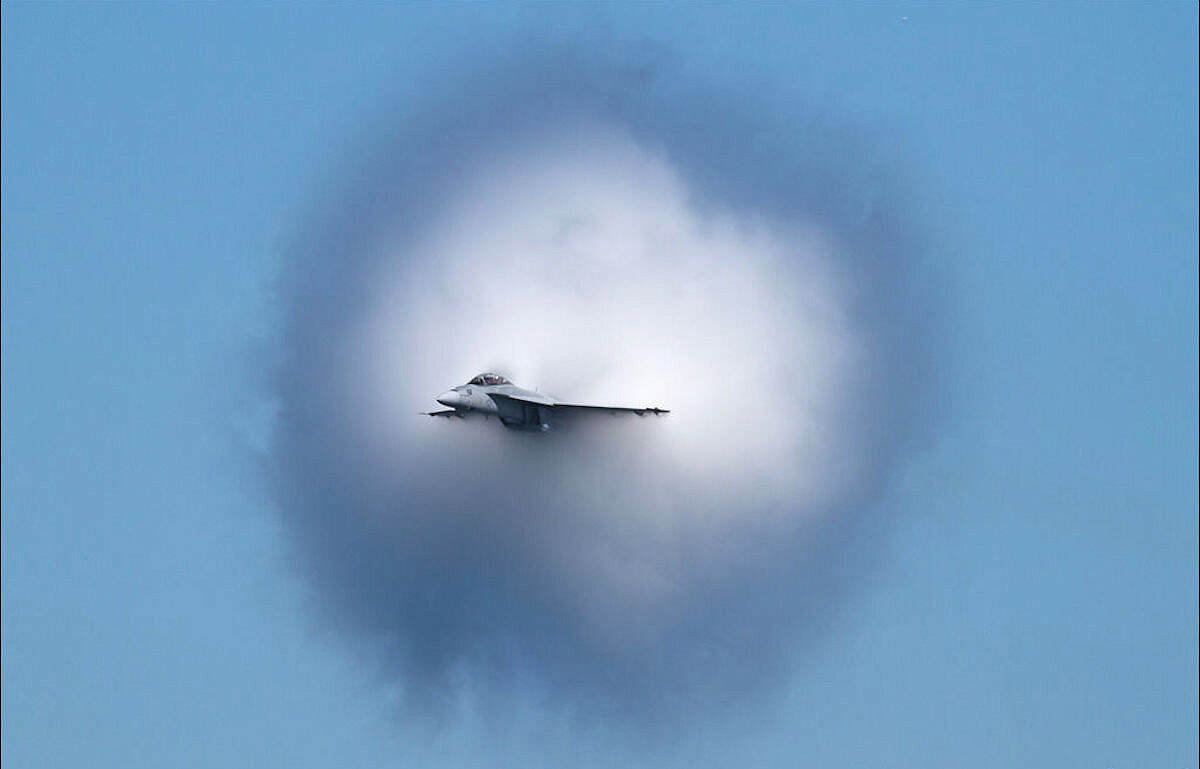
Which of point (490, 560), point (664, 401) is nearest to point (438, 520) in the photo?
point (490, 560)

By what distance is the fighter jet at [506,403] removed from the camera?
290 ft

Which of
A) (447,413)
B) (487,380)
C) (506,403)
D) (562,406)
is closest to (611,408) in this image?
(562,406)

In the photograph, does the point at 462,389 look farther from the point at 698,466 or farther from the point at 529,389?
the point at 698,466

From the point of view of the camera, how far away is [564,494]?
9344cm

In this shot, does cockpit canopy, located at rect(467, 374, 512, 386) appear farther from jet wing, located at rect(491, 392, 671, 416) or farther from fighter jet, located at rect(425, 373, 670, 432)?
jet wing, located at rect(491, 392, 671, 416)

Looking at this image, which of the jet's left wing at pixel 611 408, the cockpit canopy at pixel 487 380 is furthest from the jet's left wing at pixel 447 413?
the jet's left wing at pixel 611 408

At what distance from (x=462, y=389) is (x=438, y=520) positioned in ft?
25.1

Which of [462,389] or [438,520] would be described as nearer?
[462,389]

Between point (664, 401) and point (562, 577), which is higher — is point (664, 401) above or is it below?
above

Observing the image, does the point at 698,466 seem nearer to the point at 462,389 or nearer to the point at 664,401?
the point at 664,401

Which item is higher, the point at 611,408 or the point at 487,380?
the point at 487,380

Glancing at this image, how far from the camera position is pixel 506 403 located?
88875 millimetres

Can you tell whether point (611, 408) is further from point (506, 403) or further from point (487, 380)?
point (487, 380)

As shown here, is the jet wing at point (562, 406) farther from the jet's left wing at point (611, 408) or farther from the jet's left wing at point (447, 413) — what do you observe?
the jet's left wing at point (447, 413)
